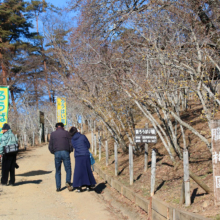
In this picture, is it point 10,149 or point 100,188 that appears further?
point 100,188

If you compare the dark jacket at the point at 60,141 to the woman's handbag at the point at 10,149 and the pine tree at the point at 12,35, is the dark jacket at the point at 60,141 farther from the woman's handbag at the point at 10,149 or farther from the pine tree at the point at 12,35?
the pine tree at the point at 12,35

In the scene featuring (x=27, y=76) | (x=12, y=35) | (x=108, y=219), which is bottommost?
(x=108, y=219)

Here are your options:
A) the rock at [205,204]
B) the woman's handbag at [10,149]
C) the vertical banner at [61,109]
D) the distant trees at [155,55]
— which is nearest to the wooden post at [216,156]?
the rock at [205,204]

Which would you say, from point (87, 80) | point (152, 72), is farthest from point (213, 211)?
point (87, 80)

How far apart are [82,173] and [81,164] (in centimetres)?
25

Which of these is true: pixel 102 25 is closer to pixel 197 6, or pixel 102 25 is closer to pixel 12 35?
pixel 197 6

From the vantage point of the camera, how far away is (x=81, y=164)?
839cm

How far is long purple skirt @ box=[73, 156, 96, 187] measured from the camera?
326 inches

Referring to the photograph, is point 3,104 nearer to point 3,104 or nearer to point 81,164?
point 3,104

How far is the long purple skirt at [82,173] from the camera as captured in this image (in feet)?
27.1

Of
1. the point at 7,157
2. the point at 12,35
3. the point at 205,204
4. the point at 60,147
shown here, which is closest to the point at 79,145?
the point at 60,147

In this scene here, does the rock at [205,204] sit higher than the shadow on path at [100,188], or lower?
higher

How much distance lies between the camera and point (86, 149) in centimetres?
856

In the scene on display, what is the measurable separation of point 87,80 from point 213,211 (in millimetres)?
9802
